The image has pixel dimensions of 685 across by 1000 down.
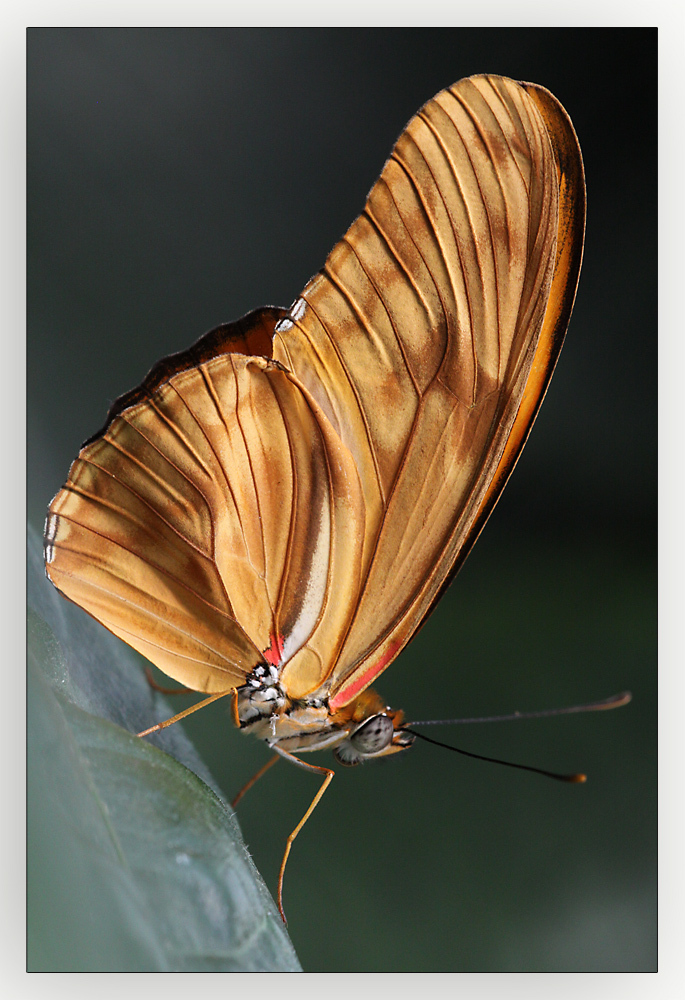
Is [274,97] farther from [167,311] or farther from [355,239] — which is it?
[355,239]

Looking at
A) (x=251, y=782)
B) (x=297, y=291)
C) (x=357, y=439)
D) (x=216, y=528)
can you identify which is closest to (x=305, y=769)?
(x=251, y=782)

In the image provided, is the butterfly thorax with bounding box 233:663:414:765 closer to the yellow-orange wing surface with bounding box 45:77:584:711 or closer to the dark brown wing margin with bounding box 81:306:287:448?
the yellow-orange wing surface with bounding box 45:77:584:711

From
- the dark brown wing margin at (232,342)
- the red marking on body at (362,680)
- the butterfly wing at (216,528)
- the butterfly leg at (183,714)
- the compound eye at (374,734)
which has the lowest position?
the compound eye at (374,734)

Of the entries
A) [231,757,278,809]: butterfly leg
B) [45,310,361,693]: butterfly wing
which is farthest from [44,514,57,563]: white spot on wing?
[231,757,278,809]: butterfly leg

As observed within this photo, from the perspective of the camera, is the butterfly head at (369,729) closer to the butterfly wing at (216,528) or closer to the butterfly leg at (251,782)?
the butterfly wing at (216,528)

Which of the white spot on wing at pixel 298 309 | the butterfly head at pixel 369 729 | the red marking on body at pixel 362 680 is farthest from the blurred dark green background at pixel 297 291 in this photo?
the white spot on wing at pixel 298 309
